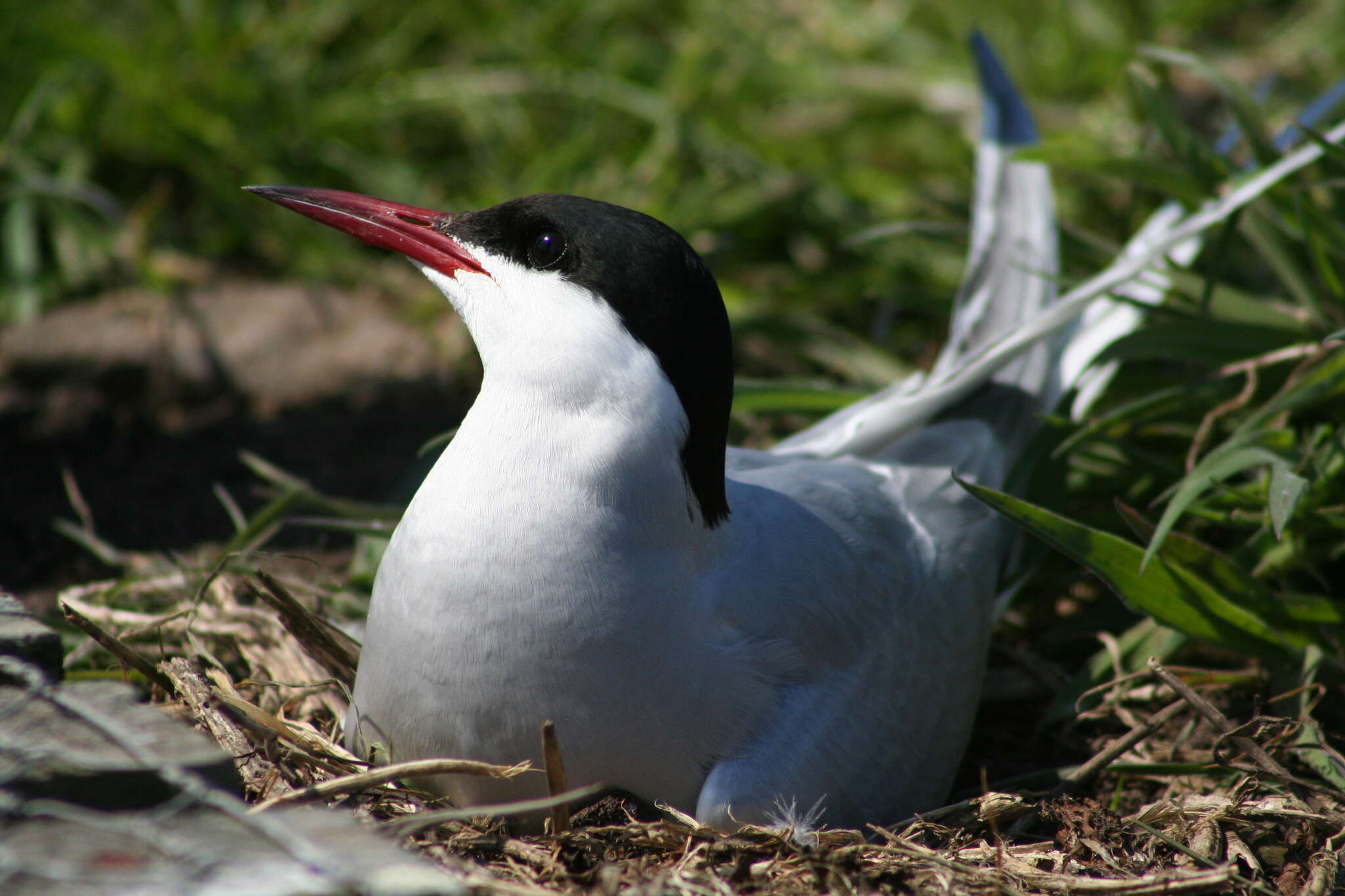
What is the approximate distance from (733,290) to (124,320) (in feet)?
6.28

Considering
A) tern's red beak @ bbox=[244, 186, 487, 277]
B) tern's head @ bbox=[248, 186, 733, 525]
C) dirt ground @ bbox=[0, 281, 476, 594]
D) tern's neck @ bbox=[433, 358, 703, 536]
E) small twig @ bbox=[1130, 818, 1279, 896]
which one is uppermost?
tern's red beak @ bbox=[244, 186, 487, 277]

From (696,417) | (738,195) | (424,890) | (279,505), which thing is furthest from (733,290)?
(424,890)

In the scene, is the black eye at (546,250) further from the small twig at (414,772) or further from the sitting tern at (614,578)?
the small twig at (414,772)

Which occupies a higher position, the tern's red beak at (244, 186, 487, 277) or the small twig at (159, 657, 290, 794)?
the tern's red beak at (244, 186, 487, 277)

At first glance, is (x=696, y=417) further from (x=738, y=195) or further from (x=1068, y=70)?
(x=1068, y=70)

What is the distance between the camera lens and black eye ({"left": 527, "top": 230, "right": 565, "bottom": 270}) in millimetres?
1926

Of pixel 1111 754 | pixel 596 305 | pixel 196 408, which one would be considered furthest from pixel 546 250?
pixel 196 408

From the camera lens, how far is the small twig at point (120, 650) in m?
2.02

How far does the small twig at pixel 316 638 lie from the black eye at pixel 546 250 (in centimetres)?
79

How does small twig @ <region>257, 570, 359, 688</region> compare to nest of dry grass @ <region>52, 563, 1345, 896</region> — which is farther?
small twig @ <region>257, 570, 359, 688</region>

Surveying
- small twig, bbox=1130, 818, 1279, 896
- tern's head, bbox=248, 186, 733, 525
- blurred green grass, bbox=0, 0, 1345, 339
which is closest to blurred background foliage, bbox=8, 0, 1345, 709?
blurred green grass, bbox=0, 0, 1345, 339

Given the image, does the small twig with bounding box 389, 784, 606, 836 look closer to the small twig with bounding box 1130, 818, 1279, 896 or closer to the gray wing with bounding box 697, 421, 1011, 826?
the gray wing with bounding box 697, 421, 1011, 826

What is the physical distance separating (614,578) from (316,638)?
80 centimetres

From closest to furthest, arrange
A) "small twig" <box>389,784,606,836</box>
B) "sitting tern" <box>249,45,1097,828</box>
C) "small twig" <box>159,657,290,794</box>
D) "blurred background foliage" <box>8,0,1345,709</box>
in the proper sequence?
"small twig" <box>389,784,606,836</box>
"sitting tern" <box>249,45,1097,828</box>
"small twig" <box>159,657,290,794</box>
"blurred background foliage" <box>8,0,1345,709</box>
